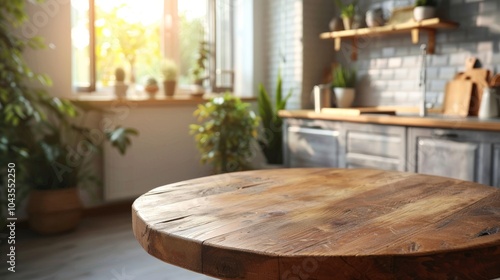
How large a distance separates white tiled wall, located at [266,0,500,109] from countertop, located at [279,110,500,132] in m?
0.55

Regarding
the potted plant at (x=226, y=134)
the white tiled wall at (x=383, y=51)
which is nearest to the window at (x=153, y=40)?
the white tiled wall at (x=383, y=51)

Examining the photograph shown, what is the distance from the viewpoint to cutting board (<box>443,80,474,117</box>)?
329cm

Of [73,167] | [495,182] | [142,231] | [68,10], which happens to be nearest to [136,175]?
[73,167]

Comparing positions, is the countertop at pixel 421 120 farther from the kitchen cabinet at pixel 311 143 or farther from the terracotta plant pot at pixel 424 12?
the terracotta plant pot at pixel 424 12

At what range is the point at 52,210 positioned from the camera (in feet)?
10.9

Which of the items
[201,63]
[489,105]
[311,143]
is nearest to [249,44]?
[201,63]

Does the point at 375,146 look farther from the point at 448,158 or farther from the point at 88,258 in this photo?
the point at 88,258

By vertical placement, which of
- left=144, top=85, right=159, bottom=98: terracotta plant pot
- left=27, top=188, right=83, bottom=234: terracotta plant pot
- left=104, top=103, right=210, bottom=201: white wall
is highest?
left=144, top=85, right=159, bottom=98: terracotta plant pot

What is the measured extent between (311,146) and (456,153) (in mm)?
1200

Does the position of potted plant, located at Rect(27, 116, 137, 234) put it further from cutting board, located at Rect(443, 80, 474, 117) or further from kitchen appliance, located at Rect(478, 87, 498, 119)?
kitchen appliance, located at Rect(478, 87, 498, 119)

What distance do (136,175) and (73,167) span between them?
0.56 m

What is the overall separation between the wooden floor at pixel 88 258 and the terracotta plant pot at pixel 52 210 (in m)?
0.07

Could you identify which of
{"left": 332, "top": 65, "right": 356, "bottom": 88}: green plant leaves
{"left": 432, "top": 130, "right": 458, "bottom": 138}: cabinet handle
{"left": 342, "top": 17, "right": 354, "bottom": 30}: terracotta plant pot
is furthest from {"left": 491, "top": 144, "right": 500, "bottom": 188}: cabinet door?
{"left": 342, "top": 17, "right": 354, "bottom": 30}: terracotta plant pot

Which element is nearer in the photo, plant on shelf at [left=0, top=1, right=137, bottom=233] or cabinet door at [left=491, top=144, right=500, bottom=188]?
cabinet door at [left=491, top=144, right=500, bottom=188]
